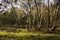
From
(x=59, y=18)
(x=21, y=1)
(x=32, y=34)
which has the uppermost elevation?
(x=21, y=1)

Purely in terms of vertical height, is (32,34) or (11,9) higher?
(11,9)

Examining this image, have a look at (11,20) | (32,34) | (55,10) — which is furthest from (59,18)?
(11,20)

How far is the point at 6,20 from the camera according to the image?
3553mm

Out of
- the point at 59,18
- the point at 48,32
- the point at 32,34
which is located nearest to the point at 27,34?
the point at 32,34

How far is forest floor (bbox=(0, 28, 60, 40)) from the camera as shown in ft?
11.4

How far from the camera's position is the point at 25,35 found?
11.5 feet

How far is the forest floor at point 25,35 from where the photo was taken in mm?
3463

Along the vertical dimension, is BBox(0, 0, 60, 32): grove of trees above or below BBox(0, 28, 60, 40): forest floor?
above

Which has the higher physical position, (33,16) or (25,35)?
(33,16)

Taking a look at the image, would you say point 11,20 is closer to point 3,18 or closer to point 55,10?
point 3,18

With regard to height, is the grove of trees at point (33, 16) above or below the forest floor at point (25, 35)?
above

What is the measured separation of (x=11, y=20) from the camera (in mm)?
3543

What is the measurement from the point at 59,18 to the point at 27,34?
536 millimetres

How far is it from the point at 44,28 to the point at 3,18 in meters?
0.64
